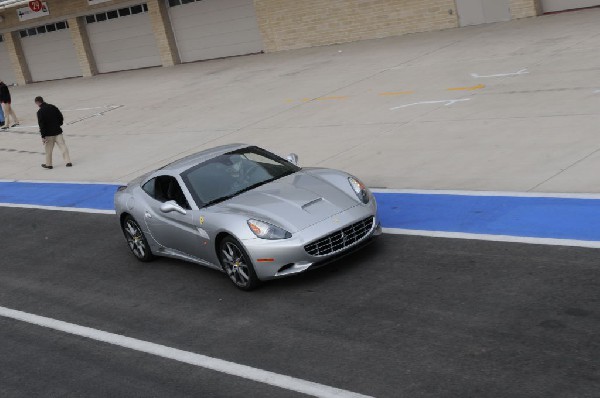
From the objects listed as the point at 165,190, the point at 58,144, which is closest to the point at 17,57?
the point at 58,144

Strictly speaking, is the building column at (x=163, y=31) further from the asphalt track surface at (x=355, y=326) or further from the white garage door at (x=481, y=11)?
the asphalt track surface at (x=355, y=326)

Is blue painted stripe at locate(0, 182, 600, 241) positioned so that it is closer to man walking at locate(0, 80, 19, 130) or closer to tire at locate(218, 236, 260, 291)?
tire at locate(218, 236, 260, 291)

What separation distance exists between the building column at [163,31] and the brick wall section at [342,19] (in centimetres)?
539

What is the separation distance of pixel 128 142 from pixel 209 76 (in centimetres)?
833

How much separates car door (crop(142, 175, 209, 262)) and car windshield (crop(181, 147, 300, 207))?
0.68ft

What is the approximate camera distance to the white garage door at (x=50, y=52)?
4209 centimetres

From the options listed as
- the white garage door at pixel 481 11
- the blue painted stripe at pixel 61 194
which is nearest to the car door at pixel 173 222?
the blue painted stripe at pixel 61 194

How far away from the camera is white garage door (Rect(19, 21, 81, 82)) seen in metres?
42.1

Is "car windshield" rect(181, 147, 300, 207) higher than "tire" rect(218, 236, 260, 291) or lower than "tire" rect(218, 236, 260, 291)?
higher

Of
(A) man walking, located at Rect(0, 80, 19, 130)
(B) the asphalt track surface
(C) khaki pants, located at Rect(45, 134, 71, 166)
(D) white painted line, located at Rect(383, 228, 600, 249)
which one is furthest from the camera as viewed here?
(A) man walking, located at Rect(0, 80, 19, 130)

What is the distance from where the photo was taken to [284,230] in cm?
970

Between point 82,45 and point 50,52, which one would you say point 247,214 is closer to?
point 82,45

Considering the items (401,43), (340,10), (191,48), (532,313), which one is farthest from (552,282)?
(191,48)

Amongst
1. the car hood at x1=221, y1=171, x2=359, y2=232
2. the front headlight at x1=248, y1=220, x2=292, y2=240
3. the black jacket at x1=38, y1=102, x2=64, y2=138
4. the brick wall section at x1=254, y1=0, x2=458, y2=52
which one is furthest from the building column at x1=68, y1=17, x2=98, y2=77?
the front headlight at x1=248, y1=220, x2=292, y2=240
